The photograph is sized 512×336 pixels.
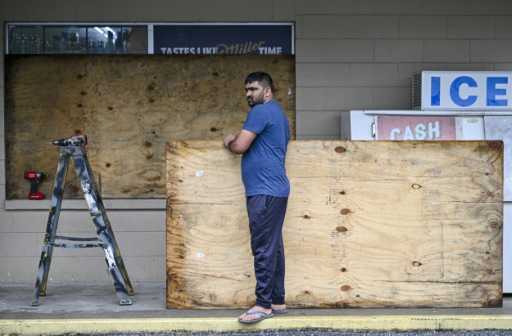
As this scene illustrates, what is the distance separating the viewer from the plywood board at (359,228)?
7105mm

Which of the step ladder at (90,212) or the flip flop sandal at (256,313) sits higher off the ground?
the step ladder at (90,212)

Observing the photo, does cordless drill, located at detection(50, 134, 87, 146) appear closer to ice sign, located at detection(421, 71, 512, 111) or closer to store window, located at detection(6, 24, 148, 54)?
store window, located at detection(6, 24, 148, 54)

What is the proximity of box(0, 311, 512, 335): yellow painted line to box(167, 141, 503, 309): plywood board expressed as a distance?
0.33m

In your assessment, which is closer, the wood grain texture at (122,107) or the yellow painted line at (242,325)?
the yellow painted line at (242,325)

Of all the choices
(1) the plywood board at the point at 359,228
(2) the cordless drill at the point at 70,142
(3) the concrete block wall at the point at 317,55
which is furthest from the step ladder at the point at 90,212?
(3) the concrete block wall at the point at 317,55

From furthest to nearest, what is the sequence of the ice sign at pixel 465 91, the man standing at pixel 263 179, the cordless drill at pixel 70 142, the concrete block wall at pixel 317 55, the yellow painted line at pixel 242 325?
the concrete block wall at pixel 317 55
the ice sign at pixel 465 91
the cordless drill at pixel 70 142
the yellow painted line at pixel 242 325
the man standing at pixel 263 179

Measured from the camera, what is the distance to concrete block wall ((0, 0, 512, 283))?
873cm

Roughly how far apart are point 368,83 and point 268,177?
2477mm

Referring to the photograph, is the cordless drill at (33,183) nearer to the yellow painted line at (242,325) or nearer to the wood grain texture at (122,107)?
the wood grain texture at (122,107)

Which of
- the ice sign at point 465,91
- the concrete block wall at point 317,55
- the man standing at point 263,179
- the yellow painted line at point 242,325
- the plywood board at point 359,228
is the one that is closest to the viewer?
the man standing at point 263,179

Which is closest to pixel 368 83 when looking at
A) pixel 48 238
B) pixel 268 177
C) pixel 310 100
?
pixel 310 100

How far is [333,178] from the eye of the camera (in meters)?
7.13

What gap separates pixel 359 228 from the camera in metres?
7.15

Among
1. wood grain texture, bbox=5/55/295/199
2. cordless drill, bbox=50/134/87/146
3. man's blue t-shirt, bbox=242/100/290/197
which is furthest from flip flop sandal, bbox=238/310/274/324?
wood grain texture, bbox=5/55/295/199
